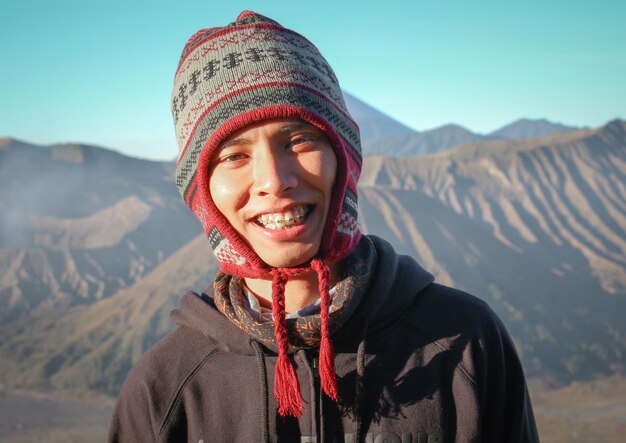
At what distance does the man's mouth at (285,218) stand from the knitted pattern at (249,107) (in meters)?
0.07

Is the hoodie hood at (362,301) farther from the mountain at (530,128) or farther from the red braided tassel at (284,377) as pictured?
the mountain at (530,128)

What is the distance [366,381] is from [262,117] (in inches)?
27.5

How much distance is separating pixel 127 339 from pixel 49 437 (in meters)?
4.82

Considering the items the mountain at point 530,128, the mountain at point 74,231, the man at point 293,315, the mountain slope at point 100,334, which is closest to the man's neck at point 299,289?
the man at point 293,315

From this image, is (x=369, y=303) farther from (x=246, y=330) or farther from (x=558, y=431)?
(x=558, y=431)

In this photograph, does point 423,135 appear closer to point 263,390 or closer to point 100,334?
point 100,334

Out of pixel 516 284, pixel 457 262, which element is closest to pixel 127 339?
pixel 457 262

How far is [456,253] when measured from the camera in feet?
70.9

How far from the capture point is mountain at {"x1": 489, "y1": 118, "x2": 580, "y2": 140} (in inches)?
2601

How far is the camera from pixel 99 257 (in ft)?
83.0

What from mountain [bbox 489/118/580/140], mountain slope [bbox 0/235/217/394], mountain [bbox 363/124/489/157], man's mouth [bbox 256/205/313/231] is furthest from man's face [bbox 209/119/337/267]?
mountain [bbox 489/118/580/140]

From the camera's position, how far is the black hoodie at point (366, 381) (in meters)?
1.44

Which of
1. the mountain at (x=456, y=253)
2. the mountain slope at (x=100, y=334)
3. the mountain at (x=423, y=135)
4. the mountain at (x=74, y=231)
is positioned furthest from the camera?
the mountain at (x=423, y=135)

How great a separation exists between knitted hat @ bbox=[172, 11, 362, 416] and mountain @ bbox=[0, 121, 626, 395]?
615 inches
